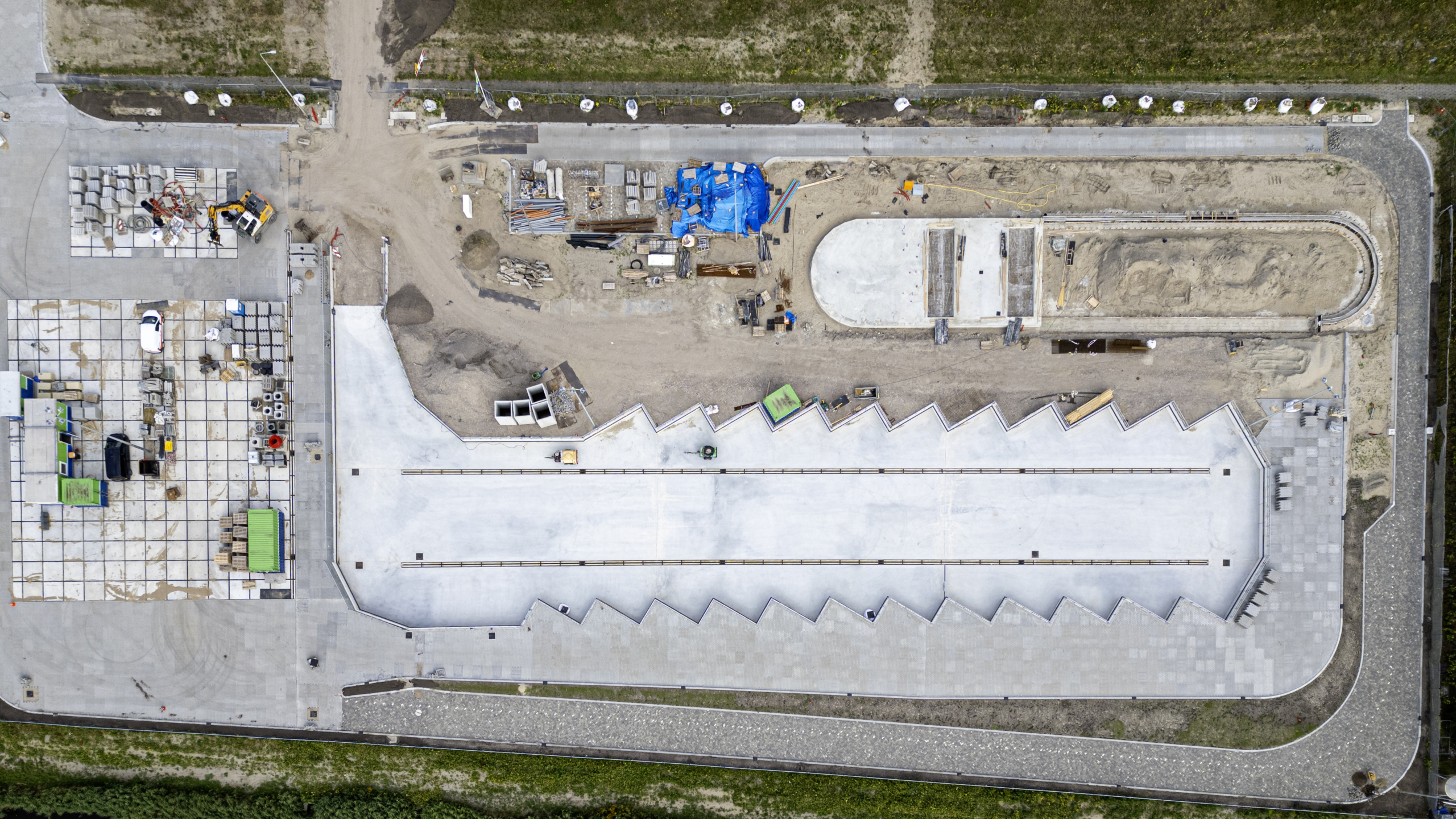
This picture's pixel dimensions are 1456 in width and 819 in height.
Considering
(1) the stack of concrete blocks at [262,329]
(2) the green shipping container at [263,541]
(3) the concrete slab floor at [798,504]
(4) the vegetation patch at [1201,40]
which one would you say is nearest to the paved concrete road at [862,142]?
(4) the vegetation patch at [1201,40]

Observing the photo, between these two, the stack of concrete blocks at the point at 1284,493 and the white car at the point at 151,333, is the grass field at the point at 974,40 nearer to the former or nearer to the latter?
the white car at the point at 151,333

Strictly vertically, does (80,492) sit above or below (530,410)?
below

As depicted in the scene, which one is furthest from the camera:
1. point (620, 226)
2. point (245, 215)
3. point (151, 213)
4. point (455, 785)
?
point (455, 785)


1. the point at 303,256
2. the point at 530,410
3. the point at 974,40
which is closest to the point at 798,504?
the point at 530,410

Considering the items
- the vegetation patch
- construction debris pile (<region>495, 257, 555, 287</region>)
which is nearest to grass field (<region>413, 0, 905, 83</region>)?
the vegetation patch

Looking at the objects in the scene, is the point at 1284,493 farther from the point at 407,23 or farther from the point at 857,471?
the point at 407,23

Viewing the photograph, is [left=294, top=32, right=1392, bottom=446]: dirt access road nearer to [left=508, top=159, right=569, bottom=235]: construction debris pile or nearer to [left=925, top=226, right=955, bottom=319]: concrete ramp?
[left=508, top=159, right=569, bottom=235]: construction debris pile

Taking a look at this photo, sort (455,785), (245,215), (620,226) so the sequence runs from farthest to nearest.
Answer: (455,785) → (620,226) → (245,215)

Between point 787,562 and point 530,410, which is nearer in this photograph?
point 530,410
